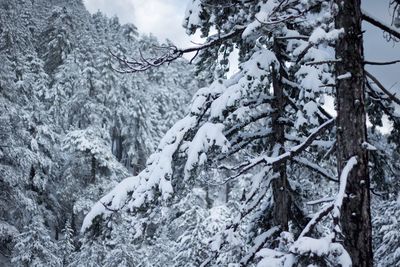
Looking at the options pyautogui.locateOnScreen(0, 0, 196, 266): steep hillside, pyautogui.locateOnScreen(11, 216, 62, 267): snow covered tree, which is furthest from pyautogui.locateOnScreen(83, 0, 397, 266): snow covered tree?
pyautogui.locateOnScreen(11, 216, 62, 267): snow covered tree

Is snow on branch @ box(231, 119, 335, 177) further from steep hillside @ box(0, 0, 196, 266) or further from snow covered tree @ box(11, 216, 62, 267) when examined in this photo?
snow covered tree @ box(11, 216, 62, 267)

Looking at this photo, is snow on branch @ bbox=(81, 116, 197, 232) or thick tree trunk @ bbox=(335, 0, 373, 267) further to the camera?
snow on branch @ bbox=(81, 116, 197, 232)

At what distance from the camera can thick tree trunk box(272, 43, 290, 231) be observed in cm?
730

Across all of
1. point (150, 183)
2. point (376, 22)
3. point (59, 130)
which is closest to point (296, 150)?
point (376, 22)

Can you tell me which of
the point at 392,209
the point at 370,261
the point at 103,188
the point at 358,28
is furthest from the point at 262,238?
the point at 103,188

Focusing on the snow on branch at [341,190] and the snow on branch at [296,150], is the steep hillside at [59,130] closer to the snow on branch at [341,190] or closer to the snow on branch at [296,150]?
the snow on branch at [296,150]

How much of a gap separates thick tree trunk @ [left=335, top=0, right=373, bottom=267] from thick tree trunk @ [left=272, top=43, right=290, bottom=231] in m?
2.36

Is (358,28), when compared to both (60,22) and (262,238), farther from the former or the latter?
(60,22)

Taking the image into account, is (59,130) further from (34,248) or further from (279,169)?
(279,169)

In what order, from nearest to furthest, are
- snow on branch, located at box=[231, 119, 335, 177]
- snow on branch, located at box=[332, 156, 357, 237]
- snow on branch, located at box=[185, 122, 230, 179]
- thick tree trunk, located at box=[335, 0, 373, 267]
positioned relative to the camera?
1. snow on branch, located at box=[332, 156, 357, 237]
2. thick tree trunk, located at box=[335, 0, 373, 267]
3. snow on branch, located at box=[231, 119, 335, 177]
4. snow on branch, located at box=[185, 122, 230, 179]

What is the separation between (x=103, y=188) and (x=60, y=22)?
23.8 m

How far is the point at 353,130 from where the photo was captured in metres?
4.75

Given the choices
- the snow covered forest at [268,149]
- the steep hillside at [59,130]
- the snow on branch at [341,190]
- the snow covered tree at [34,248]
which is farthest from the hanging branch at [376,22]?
the snow covered tree at [34,248]

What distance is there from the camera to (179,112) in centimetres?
4831
